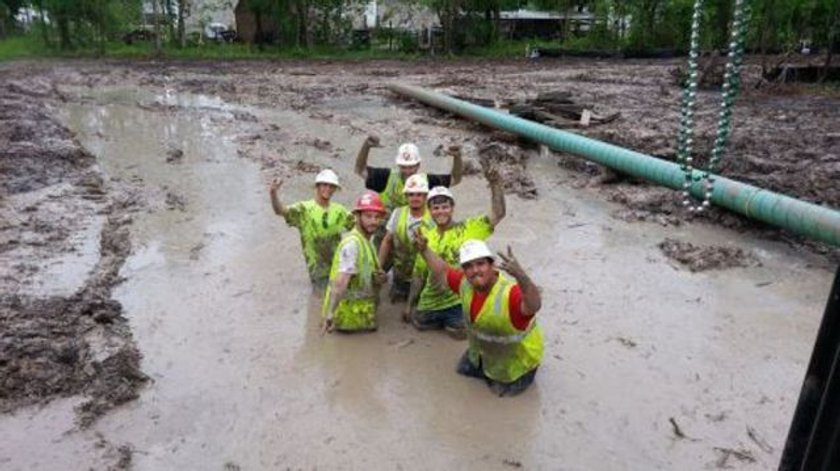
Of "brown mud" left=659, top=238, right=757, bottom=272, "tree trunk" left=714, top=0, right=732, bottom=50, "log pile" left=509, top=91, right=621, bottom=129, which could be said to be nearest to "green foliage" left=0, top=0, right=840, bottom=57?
"tree trunk" left=714, top=0, right=732, bottom=50

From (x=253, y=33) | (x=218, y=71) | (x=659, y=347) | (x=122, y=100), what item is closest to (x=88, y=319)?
(x=659, y=347)

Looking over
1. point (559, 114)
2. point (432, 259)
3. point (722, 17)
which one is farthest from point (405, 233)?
point (722, 17)

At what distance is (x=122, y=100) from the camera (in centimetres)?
1900

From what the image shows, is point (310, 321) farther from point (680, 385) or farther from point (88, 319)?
point (680, 385)

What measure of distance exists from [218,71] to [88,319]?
22006mm

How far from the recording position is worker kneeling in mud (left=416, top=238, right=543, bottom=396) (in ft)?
14.4

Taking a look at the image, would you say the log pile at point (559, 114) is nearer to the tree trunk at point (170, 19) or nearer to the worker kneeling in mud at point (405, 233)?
the worker kneeling in mud at point (405, 233)

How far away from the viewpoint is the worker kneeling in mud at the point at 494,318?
14.4 ft

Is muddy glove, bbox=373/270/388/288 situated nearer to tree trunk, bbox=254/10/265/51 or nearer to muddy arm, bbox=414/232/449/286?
muddy arm, bbox=414/232/449/286

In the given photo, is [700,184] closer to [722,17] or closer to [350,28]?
[722,17]

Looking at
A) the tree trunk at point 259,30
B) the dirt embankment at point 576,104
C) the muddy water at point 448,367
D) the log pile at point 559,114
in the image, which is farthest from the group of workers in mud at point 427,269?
the tree trunk at point 259,30

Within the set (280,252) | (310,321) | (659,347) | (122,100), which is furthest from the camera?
(122,100)

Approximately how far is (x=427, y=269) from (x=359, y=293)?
0.53m

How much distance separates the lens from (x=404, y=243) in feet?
19.2
